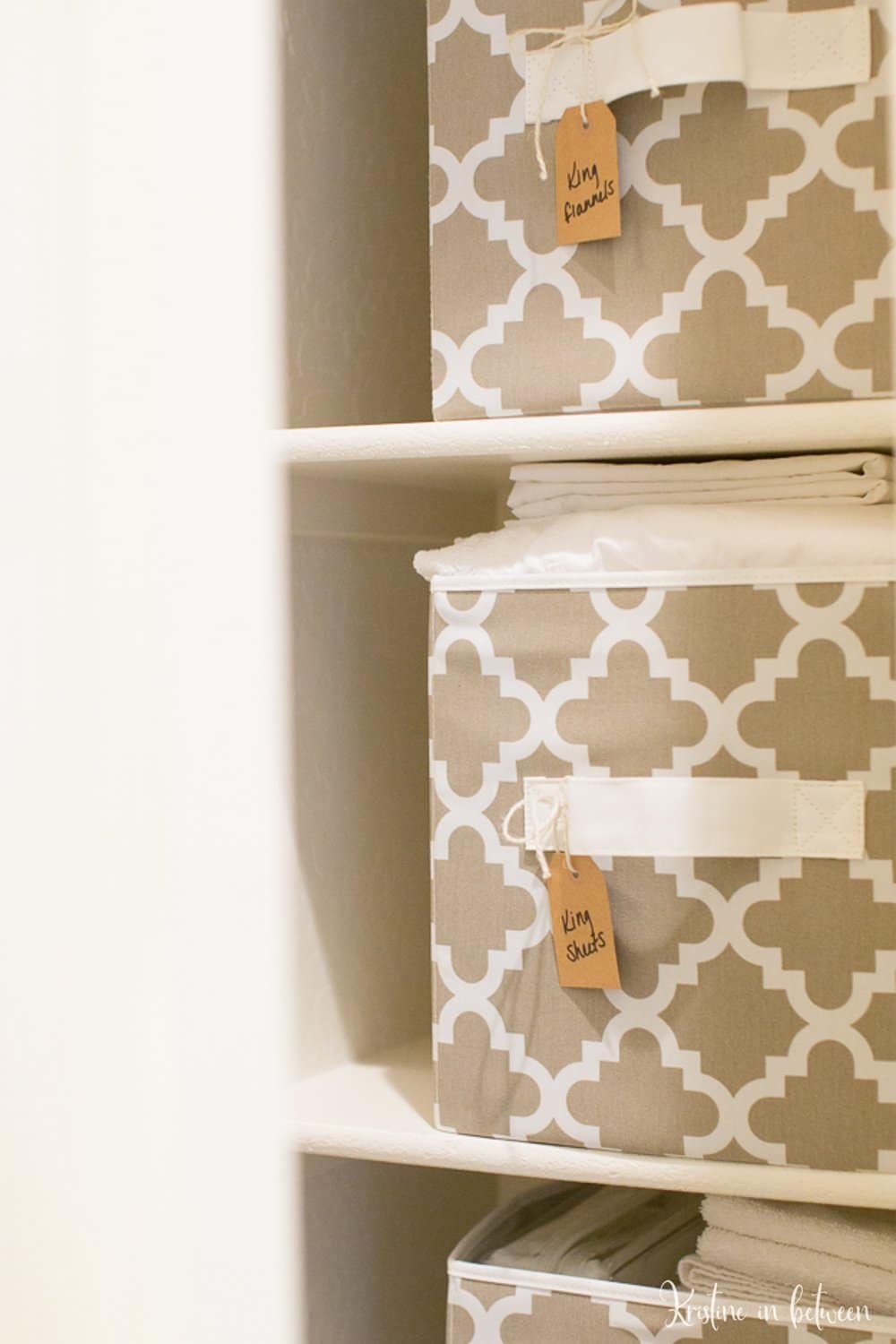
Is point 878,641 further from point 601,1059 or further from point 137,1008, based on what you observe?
point 137,1008

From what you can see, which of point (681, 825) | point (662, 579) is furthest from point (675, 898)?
point (662, 579)

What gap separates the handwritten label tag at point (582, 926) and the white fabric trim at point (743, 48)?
47cm

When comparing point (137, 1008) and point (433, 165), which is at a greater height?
point (433, 165)

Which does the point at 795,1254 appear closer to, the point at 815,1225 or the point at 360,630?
the point at 815,1225

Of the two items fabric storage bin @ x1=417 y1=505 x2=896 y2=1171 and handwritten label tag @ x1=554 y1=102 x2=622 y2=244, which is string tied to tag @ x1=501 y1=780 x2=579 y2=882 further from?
handwritten label tag @ x1=554 y1=102 x2=622 y2=244

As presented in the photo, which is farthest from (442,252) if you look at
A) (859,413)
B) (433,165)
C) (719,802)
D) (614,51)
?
(719,802)

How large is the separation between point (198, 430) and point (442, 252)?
1.50ft

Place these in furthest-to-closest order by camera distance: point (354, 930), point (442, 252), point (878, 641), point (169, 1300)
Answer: point (354, 930)
point (442, 252)
point (878, 641)
point (169, 1300)

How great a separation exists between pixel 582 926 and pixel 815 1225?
24 cm

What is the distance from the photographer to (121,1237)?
1.57 feet

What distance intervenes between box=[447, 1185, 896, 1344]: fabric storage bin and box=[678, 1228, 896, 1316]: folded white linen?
0.6 inches

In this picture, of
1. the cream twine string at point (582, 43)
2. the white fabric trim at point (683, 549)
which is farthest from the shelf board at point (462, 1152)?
the cream twine string at point (582, 43)

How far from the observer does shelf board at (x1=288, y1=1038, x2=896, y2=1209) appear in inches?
31.8

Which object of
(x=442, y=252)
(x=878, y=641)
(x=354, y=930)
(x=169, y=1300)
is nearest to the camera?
(x=169, y=1300)
